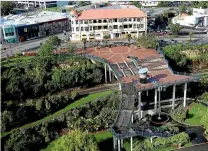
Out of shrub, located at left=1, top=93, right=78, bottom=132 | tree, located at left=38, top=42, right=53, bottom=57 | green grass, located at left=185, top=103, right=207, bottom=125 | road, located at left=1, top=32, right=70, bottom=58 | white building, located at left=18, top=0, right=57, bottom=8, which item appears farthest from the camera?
white building, located at left=18, top=0, right=57, bottom=8

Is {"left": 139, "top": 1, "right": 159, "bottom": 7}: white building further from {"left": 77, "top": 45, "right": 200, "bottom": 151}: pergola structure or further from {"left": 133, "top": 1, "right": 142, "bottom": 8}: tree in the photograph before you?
{"left": 77, "top": 45, "right": 200, "bottom": 151}: pergola structure

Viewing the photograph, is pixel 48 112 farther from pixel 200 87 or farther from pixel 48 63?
pixel 200 87

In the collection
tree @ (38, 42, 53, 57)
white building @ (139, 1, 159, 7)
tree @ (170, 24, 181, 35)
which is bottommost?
tree @ (38, 42, 53, 57)

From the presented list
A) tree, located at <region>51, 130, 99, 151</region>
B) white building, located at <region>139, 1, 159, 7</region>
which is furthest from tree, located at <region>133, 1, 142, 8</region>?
tree, located at <region>51, 130, 99, 151</region>

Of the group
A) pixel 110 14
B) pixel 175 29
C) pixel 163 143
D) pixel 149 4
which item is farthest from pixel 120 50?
pixel 149 4

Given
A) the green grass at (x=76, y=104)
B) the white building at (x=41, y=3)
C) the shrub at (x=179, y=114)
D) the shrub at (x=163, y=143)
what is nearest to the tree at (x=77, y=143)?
the shrub at (x=163, y=143)

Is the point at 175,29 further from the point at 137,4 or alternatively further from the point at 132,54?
the point at 137,4
